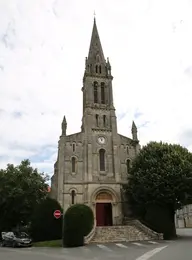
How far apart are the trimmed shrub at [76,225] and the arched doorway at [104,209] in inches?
380

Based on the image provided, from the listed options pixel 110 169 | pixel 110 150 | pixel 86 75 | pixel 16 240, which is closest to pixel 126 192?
pixel 110 169

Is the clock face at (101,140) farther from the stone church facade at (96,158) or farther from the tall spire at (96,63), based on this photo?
the tall spire at (96,63)

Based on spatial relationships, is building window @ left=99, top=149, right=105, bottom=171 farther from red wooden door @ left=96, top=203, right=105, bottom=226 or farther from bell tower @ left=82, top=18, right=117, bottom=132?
red wooden door @ left=96, top=203, right=105, bottom=226

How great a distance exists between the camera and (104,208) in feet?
122

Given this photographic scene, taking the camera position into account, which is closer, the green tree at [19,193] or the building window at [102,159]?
the green tree at [19,193]

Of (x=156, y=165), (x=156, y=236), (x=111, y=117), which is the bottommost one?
(x=156, y=236)

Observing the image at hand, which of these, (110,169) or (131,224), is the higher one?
(110,169)

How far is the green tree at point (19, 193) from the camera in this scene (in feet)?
108

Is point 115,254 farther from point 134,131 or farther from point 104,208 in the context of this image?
point 134,131

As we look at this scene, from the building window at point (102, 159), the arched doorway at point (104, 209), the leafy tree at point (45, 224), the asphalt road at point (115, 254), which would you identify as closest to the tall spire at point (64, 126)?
the building window at point (102, 159)

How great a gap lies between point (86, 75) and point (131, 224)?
23.5m

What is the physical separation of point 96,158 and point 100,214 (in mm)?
7514

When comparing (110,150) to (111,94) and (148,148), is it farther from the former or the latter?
(111,94)

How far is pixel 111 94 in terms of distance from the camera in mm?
44688
